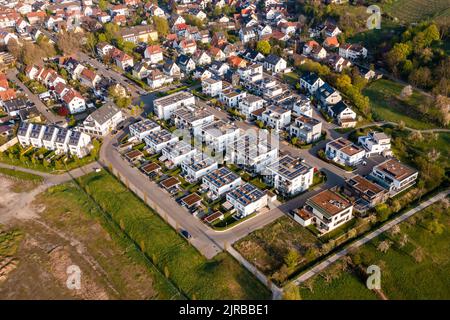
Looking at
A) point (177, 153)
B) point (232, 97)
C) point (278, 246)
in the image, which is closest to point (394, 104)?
point (232, 97)

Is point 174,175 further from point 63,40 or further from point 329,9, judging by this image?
point 329,9

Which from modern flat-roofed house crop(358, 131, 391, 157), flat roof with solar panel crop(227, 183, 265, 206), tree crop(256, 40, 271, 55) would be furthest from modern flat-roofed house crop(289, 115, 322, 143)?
tree crop(256, 40, 271, 55)

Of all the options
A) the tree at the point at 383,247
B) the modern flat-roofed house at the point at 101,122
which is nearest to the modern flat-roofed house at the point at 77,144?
the modern flat-roofed house at the point at 101,122

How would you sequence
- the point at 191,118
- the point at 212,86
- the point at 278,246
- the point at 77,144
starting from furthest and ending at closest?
the point at 212,86 → the point at 191,118 → the point at 77,144 → the point at 278,246

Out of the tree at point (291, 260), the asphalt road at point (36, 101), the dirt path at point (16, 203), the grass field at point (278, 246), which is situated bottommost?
the dirt path at point (16, 203)

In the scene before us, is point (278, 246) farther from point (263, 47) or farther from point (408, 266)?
point (263, 47)

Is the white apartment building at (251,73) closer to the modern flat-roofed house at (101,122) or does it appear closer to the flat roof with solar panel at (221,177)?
the modern flat-roofed house at (101,122)
